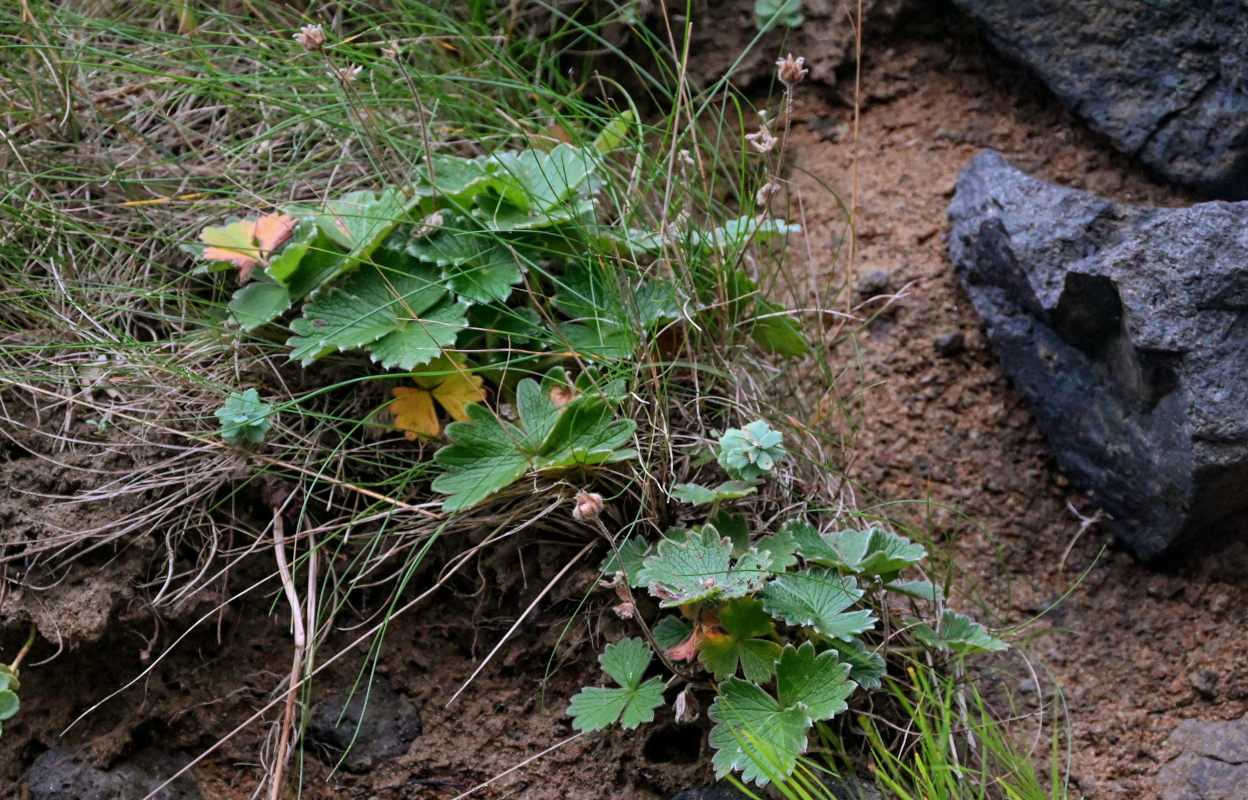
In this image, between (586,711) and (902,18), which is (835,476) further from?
(902,18)

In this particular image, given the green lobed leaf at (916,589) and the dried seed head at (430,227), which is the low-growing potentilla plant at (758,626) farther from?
the dried seed head at (430,227)

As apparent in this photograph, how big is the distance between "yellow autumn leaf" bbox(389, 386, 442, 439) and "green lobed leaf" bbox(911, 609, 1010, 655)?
86 cm

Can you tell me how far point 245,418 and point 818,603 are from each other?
97 cm

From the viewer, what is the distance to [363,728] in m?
1.63

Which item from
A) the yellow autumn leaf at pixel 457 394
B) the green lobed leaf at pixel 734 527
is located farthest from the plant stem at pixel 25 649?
the green lobed leaf at pixel 734 527

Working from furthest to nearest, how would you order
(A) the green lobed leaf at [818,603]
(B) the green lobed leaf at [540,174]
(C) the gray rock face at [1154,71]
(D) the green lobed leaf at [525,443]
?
1. (C) the gray rock face at [1154,71]
2. (B) the green lobed leaf at [540,174]
3. (D) the green lobed leaf at [525,443]
4. (A) the green lobed leaf at [818,603]

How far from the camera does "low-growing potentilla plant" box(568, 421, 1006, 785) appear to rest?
1.40 metres

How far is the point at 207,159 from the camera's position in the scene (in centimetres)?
212

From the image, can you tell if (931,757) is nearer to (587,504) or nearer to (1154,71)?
(587,504)

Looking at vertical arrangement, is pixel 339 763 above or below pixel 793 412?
below

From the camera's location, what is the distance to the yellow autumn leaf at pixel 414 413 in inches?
66.6

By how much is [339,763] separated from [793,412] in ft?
3.32

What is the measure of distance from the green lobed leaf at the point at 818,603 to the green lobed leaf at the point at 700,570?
0.04m

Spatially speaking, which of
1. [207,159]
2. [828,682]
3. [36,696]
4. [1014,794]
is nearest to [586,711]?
[828,682]
